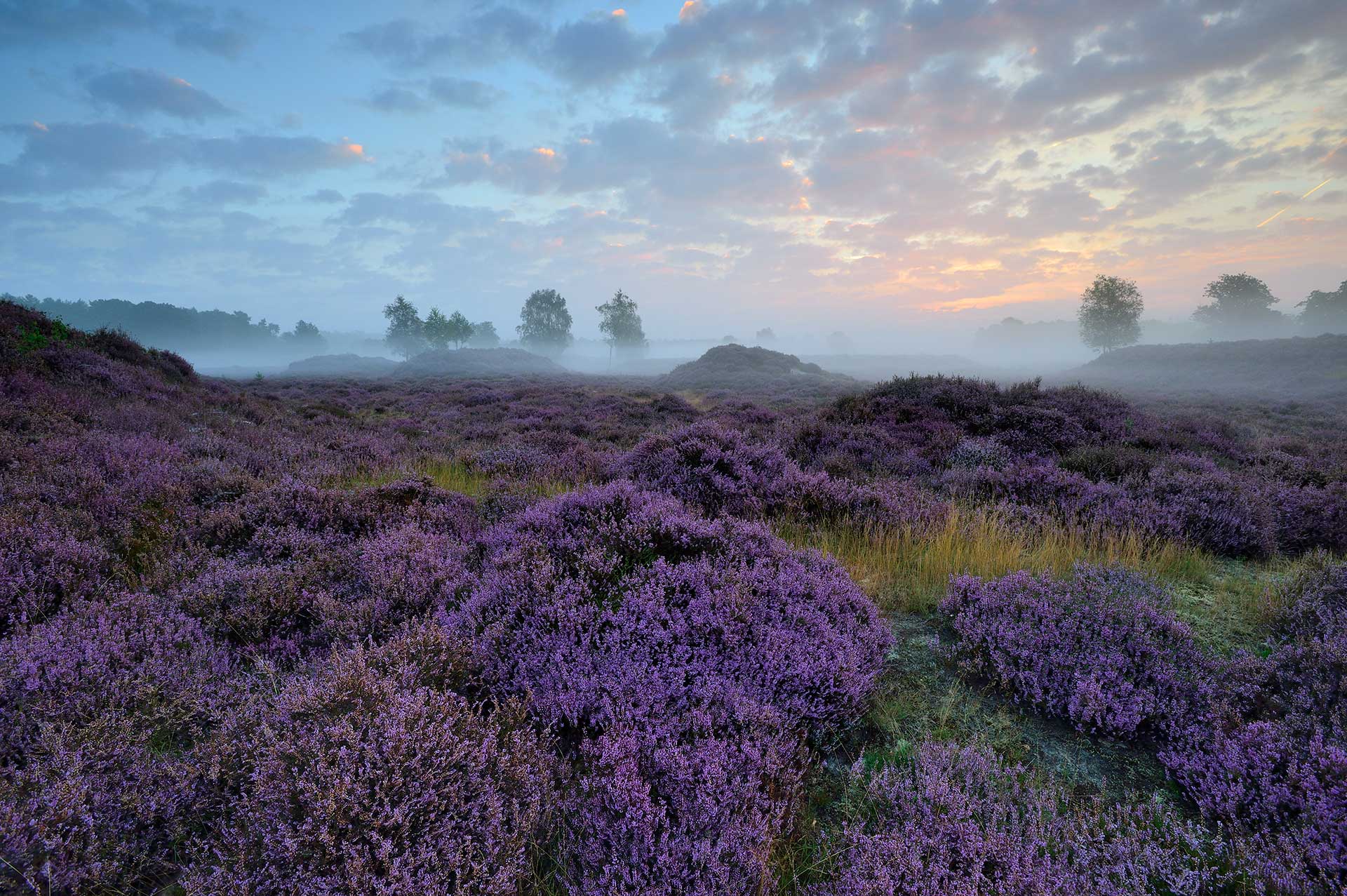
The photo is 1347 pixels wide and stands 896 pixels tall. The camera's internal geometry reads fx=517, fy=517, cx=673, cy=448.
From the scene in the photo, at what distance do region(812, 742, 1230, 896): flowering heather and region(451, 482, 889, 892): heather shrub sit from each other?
37cm

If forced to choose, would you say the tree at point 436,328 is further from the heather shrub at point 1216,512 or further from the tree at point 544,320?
the heather shrub at point 1216,512

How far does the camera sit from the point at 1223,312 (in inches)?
3649

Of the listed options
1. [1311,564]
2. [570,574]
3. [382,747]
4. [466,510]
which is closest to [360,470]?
[466,510]

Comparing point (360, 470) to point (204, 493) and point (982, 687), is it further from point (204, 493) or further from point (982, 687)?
point (982, 687)

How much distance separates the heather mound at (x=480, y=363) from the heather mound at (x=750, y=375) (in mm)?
26781

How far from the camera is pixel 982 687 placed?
3232 millimetres

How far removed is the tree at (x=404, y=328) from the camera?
112 meters

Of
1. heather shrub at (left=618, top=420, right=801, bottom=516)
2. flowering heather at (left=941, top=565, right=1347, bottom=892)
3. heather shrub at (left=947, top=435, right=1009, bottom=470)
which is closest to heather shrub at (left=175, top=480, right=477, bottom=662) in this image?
heather shrub at (left=618, top=420, right=801, bottom=516)

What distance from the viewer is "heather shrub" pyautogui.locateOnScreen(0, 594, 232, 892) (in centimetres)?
182

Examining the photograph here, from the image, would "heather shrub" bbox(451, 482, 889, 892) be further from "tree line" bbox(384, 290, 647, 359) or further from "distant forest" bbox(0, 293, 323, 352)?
"distant forest" bbox(0, 293, 323, 352)

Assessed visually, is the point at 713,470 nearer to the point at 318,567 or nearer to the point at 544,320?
the point at 318,567

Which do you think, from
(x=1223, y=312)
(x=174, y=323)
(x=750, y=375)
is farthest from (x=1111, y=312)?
(x=174, y=323)

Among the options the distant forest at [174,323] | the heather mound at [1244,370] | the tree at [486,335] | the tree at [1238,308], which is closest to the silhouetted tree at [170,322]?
the distant forest at [174,323]

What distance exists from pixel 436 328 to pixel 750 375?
8233 centimetres
